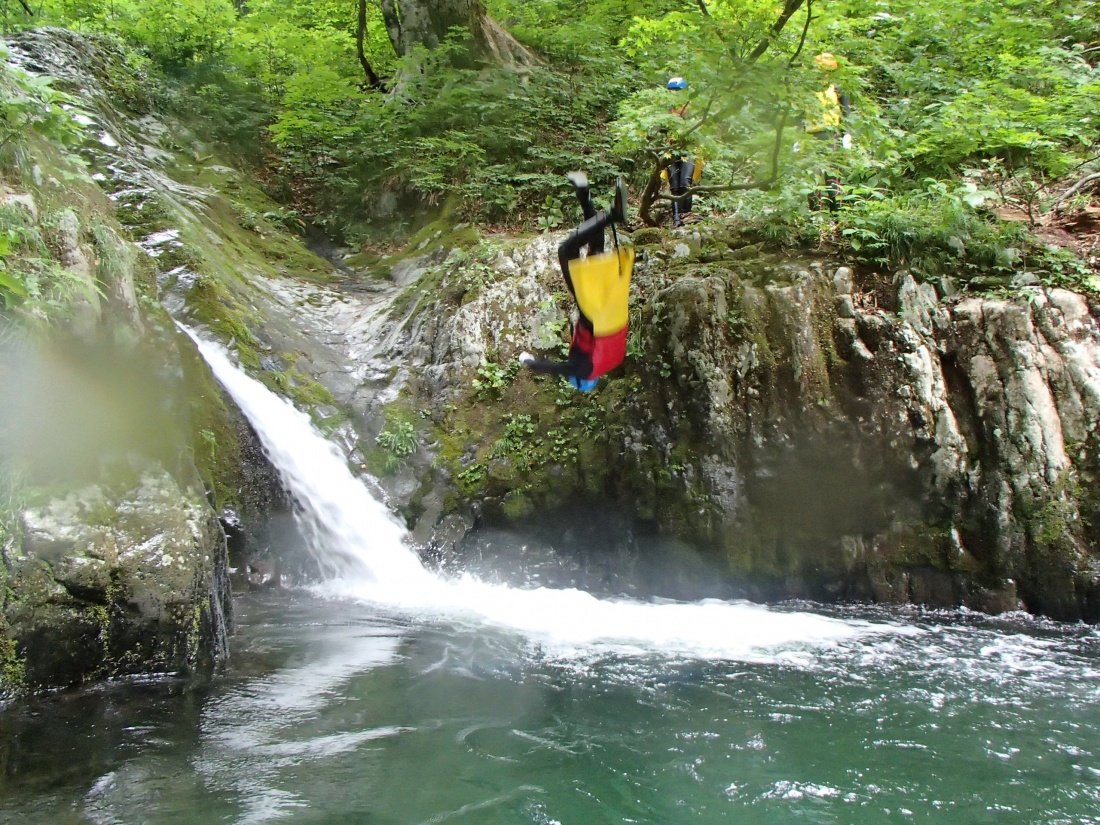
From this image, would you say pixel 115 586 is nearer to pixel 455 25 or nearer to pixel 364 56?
pixel 455 25

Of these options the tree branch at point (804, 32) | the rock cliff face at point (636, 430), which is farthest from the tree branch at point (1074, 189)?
the tree branch at point (804, 32)

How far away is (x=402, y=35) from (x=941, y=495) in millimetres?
11639

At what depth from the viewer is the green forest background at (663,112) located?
7059 mm

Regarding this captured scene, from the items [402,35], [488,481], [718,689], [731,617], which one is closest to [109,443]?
[488,481]

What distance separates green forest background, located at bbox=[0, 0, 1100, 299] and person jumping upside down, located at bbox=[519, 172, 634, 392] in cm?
309

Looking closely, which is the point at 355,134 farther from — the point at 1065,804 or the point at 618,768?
the point at 1065,804

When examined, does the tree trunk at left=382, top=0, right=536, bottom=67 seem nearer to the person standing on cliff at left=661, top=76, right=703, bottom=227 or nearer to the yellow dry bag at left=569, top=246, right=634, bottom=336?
the person standing on cliff at left=661, top=76, right=703, bottom=227

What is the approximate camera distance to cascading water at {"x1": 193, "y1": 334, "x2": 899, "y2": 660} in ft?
19.1

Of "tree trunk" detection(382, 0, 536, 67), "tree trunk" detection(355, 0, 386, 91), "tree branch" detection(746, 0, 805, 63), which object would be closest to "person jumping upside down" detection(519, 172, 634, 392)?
"tree branch" detection(746, 0, 805, 63)

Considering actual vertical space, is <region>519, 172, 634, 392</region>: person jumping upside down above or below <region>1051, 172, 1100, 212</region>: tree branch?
below

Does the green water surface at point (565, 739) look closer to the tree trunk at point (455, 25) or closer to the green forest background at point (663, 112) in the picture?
the green forest background at point (663, 112)

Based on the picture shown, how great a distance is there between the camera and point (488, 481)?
7824mm

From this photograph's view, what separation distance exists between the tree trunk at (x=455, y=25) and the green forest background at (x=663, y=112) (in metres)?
0.16

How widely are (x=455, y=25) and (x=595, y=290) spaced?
972 cm
